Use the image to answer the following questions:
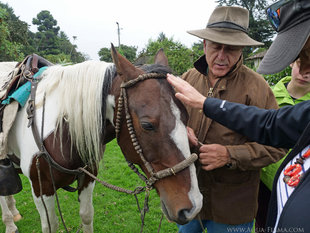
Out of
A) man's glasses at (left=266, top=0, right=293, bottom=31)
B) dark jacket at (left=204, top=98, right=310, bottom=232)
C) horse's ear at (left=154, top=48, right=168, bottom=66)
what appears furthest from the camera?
horse's ear at (left=154, top=48, right=168, bottom=66)

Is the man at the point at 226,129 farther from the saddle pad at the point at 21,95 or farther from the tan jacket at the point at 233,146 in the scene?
the saddle pad at the point at 21,95

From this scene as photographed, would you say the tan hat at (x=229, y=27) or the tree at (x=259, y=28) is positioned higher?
the tree at (x=259, y=28)

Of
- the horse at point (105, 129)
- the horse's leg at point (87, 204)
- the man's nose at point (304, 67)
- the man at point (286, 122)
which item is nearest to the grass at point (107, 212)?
the horse's leg at point (87, 204)

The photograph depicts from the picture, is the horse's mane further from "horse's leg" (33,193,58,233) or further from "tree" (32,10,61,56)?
"tree" (32,10,61,56)

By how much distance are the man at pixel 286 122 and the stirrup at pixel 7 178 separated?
2072 millimetres

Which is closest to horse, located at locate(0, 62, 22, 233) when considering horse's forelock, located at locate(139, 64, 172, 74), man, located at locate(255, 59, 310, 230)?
horse's forelock, located at locate(139, 64, 172, 74)

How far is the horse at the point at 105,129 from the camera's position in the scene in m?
1.43

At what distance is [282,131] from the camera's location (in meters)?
1.15

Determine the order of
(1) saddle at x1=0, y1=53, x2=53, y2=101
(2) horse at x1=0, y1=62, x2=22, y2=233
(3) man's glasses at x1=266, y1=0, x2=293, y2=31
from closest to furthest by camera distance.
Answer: (3) man's glasses at x1=266, y1=0, x2=293, y2=31, (1) saddle at x1=0, y1=53, x2=53, y2=101, (2) horse at x1=0, y1=62, x2=22, y2=233

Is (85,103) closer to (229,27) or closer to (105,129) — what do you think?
(105,129)

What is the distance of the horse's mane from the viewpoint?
167 centimetres

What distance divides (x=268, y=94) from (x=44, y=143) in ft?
6.24

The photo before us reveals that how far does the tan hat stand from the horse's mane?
86cm

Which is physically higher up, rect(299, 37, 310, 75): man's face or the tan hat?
the tan hat
